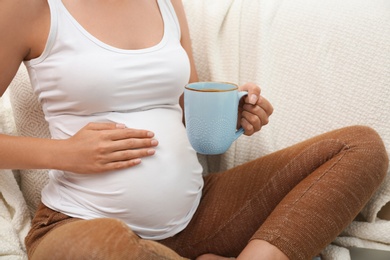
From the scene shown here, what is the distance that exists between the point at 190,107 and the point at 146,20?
0.28m

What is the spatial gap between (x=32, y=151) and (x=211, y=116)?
32 centimetres

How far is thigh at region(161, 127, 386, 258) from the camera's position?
0.93 meters

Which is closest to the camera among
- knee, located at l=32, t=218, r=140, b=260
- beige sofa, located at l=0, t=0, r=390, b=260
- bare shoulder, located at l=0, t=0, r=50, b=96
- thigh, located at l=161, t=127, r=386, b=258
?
knee, located at l=32, t=218, r=140, b=260

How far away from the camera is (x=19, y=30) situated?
2.76 ft

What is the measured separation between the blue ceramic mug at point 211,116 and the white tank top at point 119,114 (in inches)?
4.1

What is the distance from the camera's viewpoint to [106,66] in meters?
0.87

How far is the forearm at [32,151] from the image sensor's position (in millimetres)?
847

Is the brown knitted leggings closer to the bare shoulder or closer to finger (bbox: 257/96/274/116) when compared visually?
finger (bbox: 257/96/274/116)

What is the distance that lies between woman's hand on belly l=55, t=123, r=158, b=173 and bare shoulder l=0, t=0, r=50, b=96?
17 centimetres

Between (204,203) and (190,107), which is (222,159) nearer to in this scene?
(204,203)

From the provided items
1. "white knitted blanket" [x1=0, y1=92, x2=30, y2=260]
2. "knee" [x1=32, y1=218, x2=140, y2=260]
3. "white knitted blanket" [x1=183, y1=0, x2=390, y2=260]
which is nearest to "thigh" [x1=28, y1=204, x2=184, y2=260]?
"knee" [x1=32, y1=218, x2=140, y2=260]

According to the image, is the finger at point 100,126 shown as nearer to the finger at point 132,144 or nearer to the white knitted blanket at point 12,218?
the finger at point 132,144

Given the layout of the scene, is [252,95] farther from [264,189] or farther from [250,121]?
[264,189]

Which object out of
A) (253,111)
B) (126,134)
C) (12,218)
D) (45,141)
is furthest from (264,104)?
(12,218)
